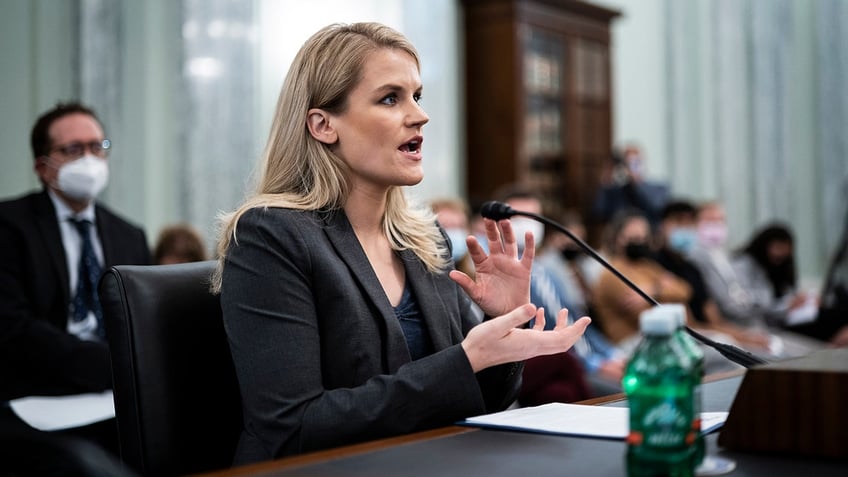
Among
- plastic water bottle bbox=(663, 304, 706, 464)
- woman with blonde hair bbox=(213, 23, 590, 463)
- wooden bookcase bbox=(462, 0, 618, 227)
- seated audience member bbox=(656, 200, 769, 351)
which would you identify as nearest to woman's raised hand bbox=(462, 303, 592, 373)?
woman with blonde hair bbox=(213, 23, 590, 463)

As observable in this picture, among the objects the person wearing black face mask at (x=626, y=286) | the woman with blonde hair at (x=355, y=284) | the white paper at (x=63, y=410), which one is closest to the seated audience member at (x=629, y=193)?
the person wearing black face mask at (x=626, y=286)

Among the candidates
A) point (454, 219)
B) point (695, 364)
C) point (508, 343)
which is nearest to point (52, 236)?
point (508, 343)

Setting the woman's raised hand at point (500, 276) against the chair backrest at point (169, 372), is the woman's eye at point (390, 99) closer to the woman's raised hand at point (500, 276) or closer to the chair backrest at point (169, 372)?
the woman's raised hand at point (500, 276)

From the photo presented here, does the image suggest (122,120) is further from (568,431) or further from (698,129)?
(698,129)

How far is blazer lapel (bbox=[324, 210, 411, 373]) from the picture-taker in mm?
1533

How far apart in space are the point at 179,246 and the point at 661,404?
120 inches

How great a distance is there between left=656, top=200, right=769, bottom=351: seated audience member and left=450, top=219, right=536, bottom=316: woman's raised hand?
3.71m

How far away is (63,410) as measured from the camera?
2.40 m

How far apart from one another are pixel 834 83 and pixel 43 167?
814 centimetres

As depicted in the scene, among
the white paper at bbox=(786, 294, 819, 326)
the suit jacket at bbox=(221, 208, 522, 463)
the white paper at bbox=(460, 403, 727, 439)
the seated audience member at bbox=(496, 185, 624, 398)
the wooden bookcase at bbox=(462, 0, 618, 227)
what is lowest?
the white paper at bbox=(786, 294, 819, 326)

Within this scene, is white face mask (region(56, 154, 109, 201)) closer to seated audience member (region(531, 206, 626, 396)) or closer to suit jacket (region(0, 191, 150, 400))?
suit jacket (region(0, 191, 150, 400))

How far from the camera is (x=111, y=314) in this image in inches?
56.1

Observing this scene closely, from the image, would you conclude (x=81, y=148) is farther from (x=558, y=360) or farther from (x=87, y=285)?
(x=558, y=360)

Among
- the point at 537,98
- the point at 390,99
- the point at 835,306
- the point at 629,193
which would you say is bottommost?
the point at 835,306
